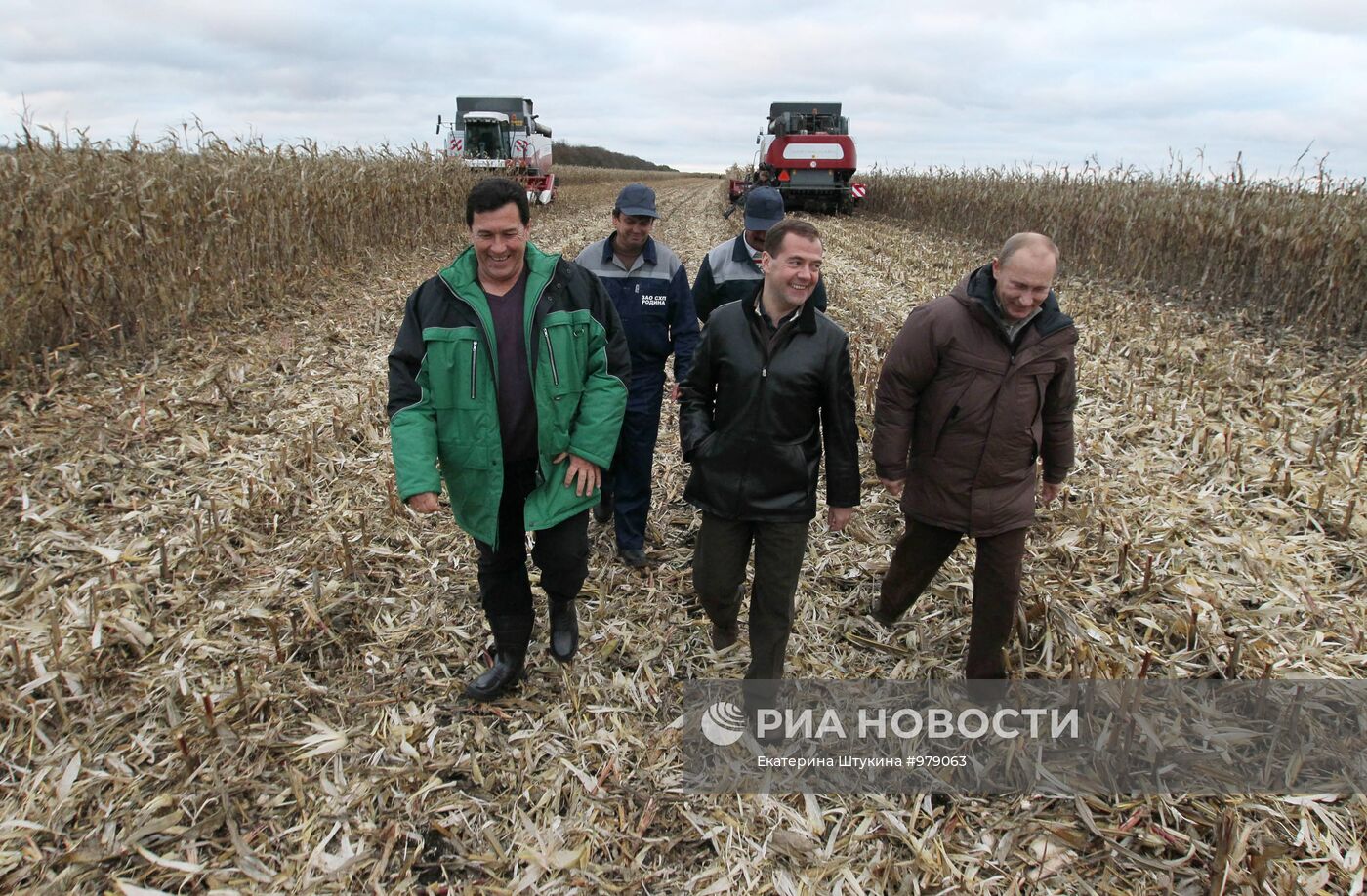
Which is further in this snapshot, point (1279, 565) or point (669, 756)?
point (1279, 565)

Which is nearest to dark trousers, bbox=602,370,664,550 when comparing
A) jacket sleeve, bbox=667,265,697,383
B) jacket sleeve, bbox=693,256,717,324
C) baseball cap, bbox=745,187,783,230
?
jacket sleeve, bbox=667,265,697,383

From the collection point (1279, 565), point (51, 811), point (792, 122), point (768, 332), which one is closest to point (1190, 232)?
point (1279, 565)

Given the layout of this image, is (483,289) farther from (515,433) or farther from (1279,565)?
(1279,565)

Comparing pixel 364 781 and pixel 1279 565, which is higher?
pixel 1279 565

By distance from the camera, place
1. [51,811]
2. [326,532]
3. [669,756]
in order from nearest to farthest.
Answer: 1. [51,811]
2. [669,756]
3. [326,532]

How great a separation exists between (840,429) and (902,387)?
1.18 ft

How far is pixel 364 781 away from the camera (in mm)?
2596

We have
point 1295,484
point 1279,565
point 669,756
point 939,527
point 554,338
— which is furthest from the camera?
point 1295,484

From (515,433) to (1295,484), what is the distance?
449 cm

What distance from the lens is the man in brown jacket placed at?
8.82 ft

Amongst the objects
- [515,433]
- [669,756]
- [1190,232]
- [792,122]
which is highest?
[792,122]

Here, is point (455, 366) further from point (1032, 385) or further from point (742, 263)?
point (1032, 385)

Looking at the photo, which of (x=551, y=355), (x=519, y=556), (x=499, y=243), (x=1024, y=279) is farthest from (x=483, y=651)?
(x=1024, y=279)

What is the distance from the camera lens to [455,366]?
2.53 m
